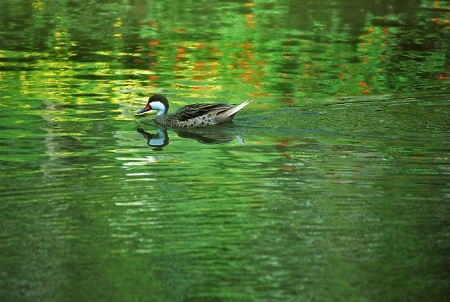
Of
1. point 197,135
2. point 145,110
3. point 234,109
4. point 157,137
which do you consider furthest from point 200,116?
point 145,110

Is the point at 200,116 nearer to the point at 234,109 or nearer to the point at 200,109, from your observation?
the point at 200,109

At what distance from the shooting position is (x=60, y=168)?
10.4m

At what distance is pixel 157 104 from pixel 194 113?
602 mm

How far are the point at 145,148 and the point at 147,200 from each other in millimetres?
2652

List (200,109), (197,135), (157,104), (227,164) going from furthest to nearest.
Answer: (157,104), (200,109), (197,135), (227,164)

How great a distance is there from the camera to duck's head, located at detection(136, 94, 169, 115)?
527 inches

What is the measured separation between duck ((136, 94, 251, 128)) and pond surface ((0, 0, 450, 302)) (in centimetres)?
19

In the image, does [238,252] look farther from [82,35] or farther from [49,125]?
[82,35]

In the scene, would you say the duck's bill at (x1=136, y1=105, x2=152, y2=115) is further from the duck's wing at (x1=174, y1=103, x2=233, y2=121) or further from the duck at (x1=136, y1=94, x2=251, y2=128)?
the duck's wing at (x1=174, y1=103, x2=233, y2=121)

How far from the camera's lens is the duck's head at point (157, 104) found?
13.4m

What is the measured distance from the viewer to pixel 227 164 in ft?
A: 34.5

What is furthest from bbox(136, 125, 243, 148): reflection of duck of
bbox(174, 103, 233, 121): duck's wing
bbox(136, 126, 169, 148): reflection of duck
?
bbox(174, 103, 233, 121): duck's wing

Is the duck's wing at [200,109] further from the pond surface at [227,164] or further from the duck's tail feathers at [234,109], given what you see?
the pond surface at [227,164]

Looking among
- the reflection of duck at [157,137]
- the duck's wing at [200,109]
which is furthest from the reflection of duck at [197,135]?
the duck's wing at [200,109]
